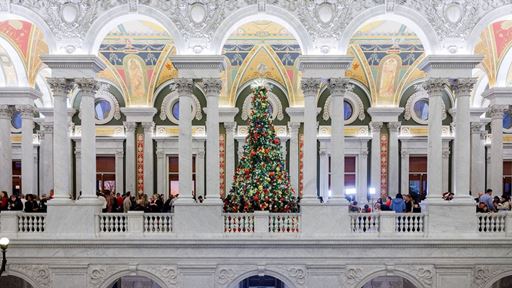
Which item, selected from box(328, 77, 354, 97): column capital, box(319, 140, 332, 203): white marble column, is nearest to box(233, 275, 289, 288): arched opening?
box(319, 140, 332, 203): white marble column

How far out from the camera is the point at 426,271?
49.8 feet

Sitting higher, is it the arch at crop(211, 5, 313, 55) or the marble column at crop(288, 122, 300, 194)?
the arch at crop(211, 5, 313, 55)

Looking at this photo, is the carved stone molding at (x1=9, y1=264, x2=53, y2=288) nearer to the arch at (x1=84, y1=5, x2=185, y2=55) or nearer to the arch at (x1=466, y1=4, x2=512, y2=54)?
the arch at (x1=84, y1=5, x2=185, y2=55)

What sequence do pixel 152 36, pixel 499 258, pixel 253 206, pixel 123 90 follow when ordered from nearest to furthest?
pixel 499 258, pixel 253 206, pixel 152 36, pixel 123 90

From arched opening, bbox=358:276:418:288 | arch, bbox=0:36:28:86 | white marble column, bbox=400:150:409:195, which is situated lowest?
arched opening, bbox=358:276:418:288

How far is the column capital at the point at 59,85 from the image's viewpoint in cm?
1537

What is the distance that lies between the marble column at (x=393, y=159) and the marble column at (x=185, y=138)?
10554mm

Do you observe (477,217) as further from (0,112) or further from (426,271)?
(0,112)

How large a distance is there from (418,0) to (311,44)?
10.9ft

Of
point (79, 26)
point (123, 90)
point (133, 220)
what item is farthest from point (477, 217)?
point (123, 90)

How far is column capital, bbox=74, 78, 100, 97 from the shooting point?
50.6 ft

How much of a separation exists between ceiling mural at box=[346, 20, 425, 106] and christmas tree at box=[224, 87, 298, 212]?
6.25 metres

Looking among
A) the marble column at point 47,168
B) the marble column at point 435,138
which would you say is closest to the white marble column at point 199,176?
the marble column at point 47,168

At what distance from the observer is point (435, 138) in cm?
1555
